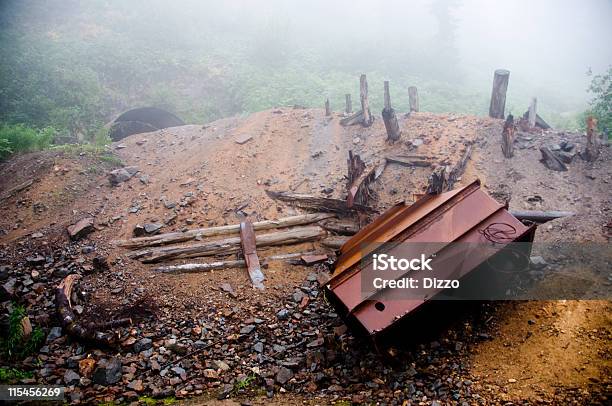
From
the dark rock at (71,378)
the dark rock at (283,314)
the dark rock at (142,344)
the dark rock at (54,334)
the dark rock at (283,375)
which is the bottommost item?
the dark rock at (283,314)

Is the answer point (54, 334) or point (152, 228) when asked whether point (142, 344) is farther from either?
point (152, 228)

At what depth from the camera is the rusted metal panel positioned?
12.6 ft

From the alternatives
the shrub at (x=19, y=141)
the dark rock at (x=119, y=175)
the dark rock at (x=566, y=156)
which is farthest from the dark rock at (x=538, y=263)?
the shrub at (x=19, y=141)

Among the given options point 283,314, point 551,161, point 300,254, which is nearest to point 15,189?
point 300,254

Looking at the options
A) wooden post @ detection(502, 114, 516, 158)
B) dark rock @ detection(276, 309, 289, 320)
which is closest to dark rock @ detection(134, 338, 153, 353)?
dark rock @ detection(276, 309, 289, 320)

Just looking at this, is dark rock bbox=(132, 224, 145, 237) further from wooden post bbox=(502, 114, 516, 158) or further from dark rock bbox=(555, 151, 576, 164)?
dark rock bbox=(555, 151, 576, 164)

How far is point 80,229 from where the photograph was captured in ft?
21.6

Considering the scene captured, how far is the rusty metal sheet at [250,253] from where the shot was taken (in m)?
5.83

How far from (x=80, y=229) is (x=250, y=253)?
3.00 metres

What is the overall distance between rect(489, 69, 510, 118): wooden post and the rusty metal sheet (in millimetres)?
6655

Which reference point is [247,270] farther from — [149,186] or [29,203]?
[29,203]

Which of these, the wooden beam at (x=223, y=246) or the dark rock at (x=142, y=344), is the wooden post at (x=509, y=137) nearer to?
the wooden beam at (x=223, y=246)

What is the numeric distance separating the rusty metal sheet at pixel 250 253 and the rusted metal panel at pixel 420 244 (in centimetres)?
160

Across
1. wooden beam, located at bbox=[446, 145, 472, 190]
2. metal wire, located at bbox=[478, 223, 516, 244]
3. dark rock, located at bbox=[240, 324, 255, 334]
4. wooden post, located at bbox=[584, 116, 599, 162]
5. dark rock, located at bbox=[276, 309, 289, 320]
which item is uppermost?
metal wire, located at bbox=[478, 223, 516, 244]
